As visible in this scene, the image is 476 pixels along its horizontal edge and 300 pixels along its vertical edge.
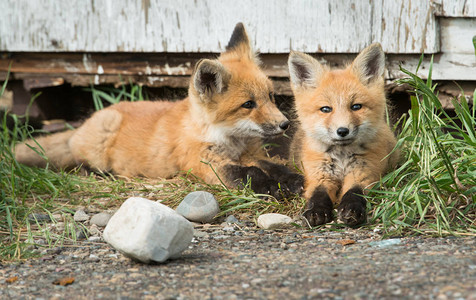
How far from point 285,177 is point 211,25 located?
6.09 feet

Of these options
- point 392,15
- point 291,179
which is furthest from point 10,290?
point 392,15

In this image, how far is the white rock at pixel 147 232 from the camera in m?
2.61

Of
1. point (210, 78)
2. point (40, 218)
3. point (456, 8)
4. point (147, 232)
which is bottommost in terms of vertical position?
point (40, 218)

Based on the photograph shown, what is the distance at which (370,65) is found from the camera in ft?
12.8

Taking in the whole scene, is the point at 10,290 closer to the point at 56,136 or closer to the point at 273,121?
the point at 273,121

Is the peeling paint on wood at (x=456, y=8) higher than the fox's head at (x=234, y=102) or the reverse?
higher

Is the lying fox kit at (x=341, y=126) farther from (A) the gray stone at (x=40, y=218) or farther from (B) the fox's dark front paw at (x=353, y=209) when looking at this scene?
(A) the gray stone at (x=40, y=218)

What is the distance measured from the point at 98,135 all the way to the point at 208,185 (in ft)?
4.71

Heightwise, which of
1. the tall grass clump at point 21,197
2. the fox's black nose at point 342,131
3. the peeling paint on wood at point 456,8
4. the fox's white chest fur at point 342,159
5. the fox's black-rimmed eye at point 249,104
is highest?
the peeling paint on wood at point 456,8

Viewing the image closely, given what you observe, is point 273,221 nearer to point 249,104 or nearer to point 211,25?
point 249,104

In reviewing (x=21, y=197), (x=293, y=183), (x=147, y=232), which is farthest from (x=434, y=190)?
(x=21, y=197)

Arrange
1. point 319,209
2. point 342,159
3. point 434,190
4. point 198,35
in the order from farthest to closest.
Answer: point 198,35 → point 342,159 → point 319,209 → point 434,190

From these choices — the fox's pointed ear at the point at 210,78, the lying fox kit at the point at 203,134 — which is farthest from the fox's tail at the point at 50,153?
the fox's pointed ear at the point at 210,78

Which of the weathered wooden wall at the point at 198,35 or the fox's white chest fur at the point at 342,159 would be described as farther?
the weathered wooden wall at the point at 198,35
